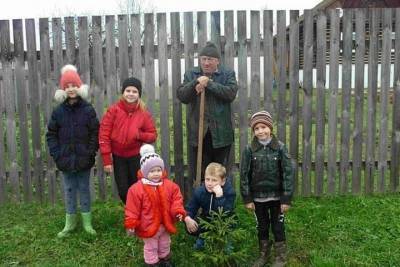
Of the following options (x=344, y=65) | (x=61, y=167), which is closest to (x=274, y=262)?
(x=61, y=167)

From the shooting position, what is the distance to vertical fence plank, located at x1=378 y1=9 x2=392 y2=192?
560 cm

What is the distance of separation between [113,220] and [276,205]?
1.79 metres

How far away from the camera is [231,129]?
5.09m

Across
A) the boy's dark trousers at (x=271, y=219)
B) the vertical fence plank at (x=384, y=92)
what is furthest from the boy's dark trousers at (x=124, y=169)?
the vertical fence plank at (x=384, y=92)

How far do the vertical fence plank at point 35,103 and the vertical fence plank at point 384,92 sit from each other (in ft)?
12.6

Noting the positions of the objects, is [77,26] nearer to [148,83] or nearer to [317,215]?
[148,83]

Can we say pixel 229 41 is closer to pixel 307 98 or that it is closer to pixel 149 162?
pixel 307 98

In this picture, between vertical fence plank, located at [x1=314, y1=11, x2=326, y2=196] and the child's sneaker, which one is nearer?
the child's sneaker

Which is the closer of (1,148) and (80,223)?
(80,223)

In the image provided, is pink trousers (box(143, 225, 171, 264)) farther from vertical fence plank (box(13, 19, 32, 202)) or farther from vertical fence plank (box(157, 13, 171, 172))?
vertical fence plank (box(13, 19, 32, 202))

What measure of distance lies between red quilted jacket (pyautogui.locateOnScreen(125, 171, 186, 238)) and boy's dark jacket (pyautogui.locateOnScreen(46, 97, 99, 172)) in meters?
0.86

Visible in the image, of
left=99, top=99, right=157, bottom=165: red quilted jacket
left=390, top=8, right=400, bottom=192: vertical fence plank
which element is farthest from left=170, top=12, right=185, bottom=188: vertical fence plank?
left=390, top=8, right=400, bottom=192: vertical fence plank

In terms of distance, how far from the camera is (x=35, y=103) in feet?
18.5

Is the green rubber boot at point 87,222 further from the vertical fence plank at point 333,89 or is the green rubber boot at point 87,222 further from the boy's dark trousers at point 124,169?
the vertical fence plank at point 333,89
